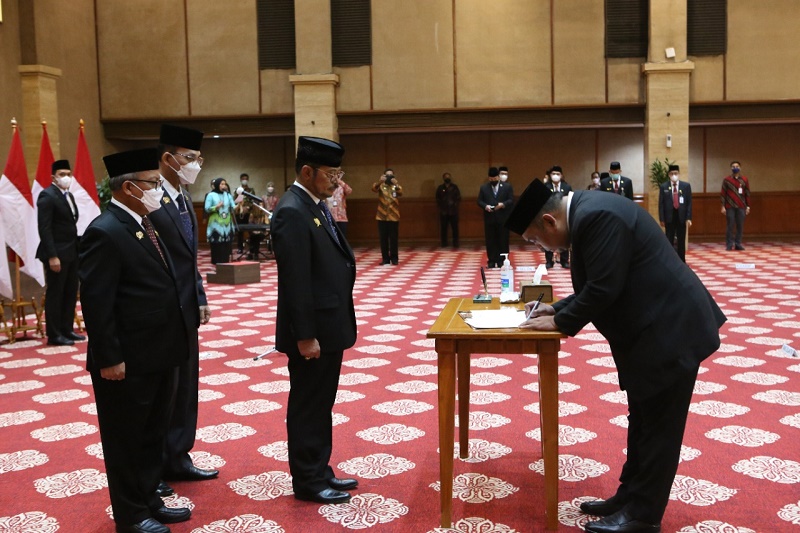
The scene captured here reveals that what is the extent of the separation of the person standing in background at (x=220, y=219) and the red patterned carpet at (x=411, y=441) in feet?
18.9

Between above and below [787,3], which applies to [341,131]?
below

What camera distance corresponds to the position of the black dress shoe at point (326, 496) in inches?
124

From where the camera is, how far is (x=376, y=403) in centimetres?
462

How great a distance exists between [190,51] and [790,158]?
1207cm

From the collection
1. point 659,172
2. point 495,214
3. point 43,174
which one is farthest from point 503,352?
point 659,172

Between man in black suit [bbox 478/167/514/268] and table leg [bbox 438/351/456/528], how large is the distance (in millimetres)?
9350

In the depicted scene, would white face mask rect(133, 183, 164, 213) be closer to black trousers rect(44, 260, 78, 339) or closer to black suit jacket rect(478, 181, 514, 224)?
black trousers rect(44, 260, 78, 339)

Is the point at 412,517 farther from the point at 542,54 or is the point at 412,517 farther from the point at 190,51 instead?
the point at 190,51

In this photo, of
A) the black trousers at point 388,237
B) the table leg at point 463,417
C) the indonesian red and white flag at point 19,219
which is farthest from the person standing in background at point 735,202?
the table leg at point 463,417

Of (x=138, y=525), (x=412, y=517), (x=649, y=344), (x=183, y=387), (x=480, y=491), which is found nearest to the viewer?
(x=649, y=344)

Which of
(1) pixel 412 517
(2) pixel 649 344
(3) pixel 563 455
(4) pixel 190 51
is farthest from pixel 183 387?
(4) pixel 190 51

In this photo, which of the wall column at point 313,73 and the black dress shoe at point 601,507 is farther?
the wall column at point 313,73

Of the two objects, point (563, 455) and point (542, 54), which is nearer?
point (563, 455)

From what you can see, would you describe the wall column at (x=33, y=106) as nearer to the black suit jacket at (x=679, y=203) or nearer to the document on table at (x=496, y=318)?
the black suit jacket at (x=679, y=203)
